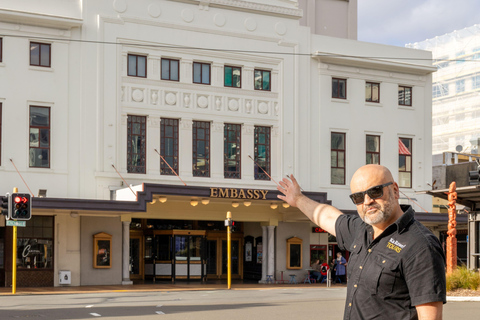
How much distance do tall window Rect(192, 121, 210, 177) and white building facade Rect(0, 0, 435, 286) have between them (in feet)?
0.17

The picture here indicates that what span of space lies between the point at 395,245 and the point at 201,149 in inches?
1192

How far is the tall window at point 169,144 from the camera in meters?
33.5

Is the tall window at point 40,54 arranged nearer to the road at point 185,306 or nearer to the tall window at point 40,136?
the tall window at point 40,136

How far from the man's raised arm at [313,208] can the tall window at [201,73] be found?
95.3 feet

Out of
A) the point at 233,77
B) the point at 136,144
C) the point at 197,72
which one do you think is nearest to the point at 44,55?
the point at 136,144

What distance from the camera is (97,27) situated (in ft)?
105

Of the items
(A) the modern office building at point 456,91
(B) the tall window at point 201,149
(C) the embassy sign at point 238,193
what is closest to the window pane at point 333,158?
(C) the embassy sign at point 238,193

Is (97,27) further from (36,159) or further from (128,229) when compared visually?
(128,229)

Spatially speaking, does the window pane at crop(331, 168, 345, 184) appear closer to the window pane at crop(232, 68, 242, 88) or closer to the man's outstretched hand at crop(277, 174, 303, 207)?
the window pane at crop(232, 68, 242, 88)

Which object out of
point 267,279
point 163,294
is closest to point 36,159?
point 163,294

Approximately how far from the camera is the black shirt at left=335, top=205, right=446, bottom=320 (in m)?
4.13

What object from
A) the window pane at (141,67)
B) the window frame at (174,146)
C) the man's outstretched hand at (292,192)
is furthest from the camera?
the window frame at (174,146)

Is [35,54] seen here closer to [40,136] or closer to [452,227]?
[40,136]

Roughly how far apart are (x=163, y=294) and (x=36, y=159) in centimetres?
847
